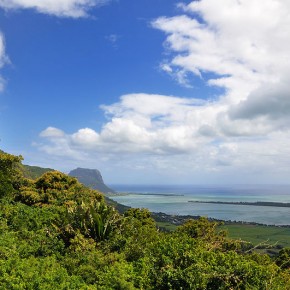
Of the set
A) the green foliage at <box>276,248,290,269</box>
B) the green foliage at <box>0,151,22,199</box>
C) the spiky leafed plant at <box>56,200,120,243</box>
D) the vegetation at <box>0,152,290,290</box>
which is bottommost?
the green foliage at <box>276,248,290,269</box>

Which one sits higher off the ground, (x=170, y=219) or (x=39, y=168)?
(x=39, y=168)

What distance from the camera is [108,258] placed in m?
9.42

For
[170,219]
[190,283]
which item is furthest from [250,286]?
[170,219]

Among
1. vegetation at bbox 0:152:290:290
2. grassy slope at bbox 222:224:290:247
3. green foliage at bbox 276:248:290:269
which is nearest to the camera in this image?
vegetation at bbox 0:152:290:290

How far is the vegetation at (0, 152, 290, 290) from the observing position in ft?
25.5

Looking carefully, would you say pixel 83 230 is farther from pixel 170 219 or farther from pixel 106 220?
pixel 170 219

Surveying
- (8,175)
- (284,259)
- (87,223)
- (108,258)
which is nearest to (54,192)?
(8,175)

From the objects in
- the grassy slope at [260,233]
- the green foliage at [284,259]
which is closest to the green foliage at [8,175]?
the green foliage at [284,259]

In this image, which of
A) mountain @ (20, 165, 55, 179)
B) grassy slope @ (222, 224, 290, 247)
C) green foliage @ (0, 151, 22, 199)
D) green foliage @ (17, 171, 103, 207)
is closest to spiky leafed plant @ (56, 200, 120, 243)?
green foliage @ (17, 171, 103, 207)

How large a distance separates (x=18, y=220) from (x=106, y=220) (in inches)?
137

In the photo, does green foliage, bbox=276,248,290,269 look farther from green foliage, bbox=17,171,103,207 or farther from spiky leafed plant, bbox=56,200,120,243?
green foliage, bbox=17,171,103,207

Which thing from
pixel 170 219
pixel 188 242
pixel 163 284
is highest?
pixel 188 242

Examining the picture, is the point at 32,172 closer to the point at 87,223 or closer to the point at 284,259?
the point at 284,259

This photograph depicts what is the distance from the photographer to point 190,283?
7.95m
